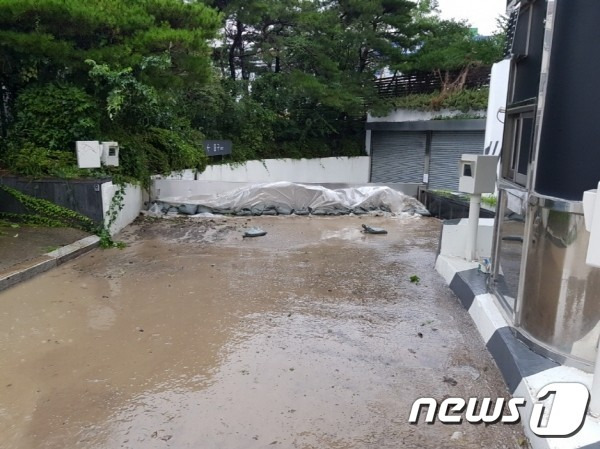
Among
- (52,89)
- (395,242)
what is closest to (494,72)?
(395,242)

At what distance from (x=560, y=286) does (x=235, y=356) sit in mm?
2316

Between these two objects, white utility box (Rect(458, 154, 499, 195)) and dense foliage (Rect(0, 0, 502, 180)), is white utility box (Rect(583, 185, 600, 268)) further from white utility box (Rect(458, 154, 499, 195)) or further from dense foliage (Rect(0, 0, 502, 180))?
dense foliage (Rect(0, 0, 502, 180))

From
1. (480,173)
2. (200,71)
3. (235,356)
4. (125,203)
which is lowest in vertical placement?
(235,356)

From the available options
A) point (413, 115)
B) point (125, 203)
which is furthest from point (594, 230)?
point (413, 115)

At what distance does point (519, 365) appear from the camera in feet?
10.1

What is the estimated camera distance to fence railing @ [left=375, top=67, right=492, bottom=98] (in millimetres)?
14750

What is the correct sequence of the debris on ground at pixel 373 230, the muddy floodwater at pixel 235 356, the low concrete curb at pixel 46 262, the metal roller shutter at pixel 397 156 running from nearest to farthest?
the muddy floodwater at pixel 235 356
the low concrete curb at pixel 46 262
the debris on ground at pixel 373 230
the metal roller shutter at pixel 397 156

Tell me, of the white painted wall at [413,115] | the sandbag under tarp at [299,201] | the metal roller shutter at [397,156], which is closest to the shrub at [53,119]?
the sandbag under tarp at [299,201]

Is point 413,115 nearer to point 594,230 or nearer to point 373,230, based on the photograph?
point 373,230

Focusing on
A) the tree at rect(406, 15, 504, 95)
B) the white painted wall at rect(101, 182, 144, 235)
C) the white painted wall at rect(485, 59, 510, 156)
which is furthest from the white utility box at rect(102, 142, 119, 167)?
the tree at rect(406, 15, 504, 95)

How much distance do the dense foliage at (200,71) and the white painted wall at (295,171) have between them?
0.37 meters

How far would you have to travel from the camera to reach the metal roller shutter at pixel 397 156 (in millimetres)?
16328

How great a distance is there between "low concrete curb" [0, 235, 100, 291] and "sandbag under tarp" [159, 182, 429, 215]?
11.1ft

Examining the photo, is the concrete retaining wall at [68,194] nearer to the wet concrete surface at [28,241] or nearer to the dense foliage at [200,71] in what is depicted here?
the dense foliage at [200,71]
